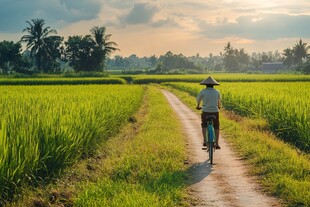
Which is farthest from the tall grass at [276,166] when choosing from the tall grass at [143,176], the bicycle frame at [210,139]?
the tall grass at [143,176]


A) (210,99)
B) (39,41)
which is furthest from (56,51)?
(210,99)

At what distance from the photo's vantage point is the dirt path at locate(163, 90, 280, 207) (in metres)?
7.07

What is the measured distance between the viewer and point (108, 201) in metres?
6.61

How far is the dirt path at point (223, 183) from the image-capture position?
23.2 feet

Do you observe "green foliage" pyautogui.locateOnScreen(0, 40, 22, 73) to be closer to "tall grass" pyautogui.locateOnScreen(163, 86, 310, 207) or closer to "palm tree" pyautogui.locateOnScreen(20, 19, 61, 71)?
"palm tree" pyautogui.locateOnScreen(20, 19, 61, 71)

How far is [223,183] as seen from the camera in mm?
8273

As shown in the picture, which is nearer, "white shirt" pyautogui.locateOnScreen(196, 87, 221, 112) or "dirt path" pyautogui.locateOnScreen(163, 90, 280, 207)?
"dirt path" pyautogui.locateOnScreen(163, 90, 280, 207)

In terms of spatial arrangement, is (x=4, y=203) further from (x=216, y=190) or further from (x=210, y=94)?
(x=210, y=94)

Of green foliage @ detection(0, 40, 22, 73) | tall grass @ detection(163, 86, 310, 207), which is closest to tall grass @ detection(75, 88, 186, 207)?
tall grass @ detection(163, 86, 310, 207)

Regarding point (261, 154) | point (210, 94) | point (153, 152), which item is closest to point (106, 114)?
point (153, 152)

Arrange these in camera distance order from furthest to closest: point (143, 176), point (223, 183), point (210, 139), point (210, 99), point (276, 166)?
point (210, 99)
point (210, 139)
point (276, 166)
point (143, 176)
point (223, 183)

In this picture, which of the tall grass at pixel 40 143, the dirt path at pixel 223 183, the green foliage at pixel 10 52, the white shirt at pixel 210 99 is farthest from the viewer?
the green foliage at pixel 10 52

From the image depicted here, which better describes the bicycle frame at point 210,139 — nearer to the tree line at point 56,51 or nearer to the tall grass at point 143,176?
the tall grass at point 143,176

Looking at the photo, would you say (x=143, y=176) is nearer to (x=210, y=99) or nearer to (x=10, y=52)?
(x=210, y=99)
